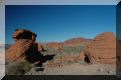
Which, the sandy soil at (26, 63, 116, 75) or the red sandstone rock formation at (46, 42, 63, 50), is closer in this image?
the sandy soil at (26, 63, 116, 75)

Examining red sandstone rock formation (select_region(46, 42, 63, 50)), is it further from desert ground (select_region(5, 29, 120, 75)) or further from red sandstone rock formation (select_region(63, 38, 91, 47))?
red sandstone rock formation (select_region(63, 38, 91, 47))

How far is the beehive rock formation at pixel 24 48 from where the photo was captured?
725cm

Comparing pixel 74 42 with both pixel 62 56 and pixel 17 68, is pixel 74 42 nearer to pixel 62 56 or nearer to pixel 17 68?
pixel 62 56

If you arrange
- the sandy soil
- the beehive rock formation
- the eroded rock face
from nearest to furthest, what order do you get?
the sandy soil < the eroded rock face < the beehive rock formation

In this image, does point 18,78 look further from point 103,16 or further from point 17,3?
point 103,16

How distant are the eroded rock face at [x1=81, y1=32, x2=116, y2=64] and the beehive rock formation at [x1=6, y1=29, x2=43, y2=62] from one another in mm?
1511

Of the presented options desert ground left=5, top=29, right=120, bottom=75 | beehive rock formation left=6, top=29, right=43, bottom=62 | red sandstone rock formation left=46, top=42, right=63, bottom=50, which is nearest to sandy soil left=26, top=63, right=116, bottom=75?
desert ground left=5, top=29, right=120, bottom=75

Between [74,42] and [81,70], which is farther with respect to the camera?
[74,42]

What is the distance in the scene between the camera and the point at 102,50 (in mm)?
7312

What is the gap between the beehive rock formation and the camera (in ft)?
23.8

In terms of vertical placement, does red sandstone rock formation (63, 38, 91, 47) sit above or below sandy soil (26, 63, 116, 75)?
above

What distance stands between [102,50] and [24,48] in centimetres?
247

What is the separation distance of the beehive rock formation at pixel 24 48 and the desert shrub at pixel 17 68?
0.16 metres

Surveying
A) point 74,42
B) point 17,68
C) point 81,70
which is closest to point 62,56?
point 74,42
